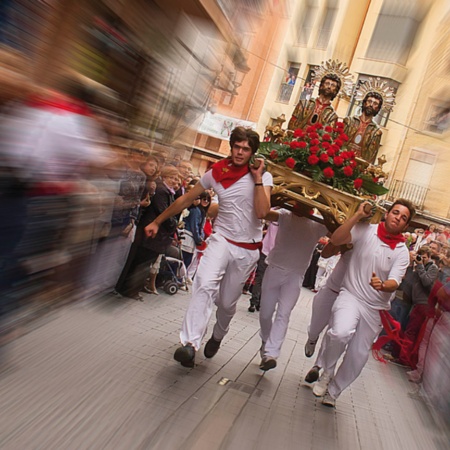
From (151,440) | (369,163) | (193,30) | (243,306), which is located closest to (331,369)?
(369,163)

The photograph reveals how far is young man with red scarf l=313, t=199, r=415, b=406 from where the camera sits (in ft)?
11.9

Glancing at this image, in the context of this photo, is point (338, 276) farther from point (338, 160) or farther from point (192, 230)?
point (192, 230)

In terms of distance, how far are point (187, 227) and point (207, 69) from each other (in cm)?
538

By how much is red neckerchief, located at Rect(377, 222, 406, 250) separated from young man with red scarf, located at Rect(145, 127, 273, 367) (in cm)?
74

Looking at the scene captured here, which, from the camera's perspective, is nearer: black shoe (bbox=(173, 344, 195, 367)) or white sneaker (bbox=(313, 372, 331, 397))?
black shoe (bbox=(173, 344, 195, 367))

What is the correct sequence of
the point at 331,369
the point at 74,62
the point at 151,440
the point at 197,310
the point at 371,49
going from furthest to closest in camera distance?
1. the point at 331,369
2. the point at 197,310
3. the point at 151,440
4. the point at 371,49
5. the point at 74,62

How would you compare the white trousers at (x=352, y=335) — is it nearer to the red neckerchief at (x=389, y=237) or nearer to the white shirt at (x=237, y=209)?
the red neckerchief at (x=389, y=237)

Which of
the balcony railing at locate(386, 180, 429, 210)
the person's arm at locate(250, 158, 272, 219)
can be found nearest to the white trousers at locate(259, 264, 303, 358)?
the person's arm at locate(250, 158, 272, 219)

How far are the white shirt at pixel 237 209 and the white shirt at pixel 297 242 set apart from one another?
584mm

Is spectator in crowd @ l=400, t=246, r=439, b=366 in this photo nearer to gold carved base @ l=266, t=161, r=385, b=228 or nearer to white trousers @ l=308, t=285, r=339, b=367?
white trousers @ l=308, t=285, r=339, b=367

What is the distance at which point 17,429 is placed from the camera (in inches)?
66.8

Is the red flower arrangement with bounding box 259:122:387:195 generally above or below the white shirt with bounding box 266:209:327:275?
above

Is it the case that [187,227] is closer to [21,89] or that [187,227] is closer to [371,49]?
[371,49]

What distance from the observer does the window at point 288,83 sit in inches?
60.1
